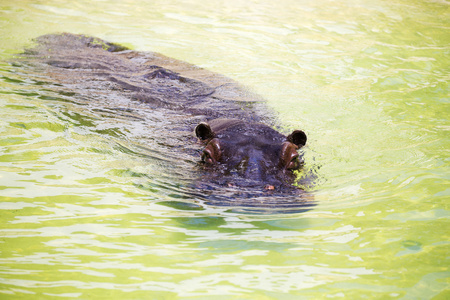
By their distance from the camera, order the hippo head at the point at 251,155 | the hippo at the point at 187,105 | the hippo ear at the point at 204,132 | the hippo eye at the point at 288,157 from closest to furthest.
A: the hippo head at the point at 251,155, the hippo at the point at 187,105, the hippo eye at the point at 288,157, the hippo ear at the point at 204,132

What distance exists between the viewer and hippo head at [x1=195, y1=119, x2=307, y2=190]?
469 cm

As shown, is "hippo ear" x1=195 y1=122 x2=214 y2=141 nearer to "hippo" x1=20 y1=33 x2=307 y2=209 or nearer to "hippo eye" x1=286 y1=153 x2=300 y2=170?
"hippo" x1=20 y1=33 x2=307 y2=209

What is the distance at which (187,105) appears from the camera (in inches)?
303

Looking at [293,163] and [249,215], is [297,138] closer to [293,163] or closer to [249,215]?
[293,163]

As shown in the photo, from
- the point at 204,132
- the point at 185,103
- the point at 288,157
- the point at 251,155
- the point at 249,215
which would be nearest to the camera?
the point at 249,215

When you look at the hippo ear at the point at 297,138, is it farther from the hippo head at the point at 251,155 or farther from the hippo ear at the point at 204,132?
the hippo ear at the point at 204,132

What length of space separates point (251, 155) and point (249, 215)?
0.87 m

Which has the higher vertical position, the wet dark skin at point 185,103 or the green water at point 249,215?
the wet dark skin at point 185,103

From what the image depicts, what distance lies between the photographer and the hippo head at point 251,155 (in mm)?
4688

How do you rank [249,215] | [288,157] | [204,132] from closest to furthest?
[249,215], [288,157], [204,132]

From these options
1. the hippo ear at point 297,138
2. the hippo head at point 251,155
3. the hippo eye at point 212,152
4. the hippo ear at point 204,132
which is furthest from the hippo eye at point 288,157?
the hippo ear at point 204,132

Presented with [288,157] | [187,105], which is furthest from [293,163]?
[187,105]

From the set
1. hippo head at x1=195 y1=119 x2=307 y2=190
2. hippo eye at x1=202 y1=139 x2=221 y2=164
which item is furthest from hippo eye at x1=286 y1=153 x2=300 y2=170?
hippo eye at x1=202 y1=139 x2=221 y2=164

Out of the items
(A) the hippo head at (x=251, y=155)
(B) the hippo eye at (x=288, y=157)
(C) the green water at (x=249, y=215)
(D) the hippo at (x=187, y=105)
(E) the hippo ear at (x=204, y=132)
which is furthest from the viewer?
(E) the hippo ear at (x=204, y=132)
